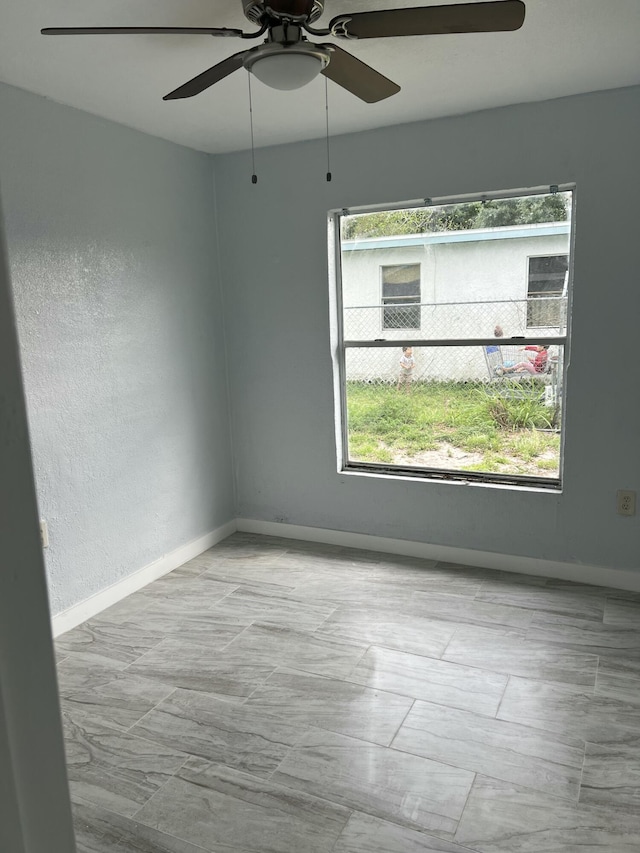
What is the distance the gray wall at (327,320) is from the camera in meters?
2.97

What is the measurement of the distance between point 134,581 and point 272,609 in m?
0.78

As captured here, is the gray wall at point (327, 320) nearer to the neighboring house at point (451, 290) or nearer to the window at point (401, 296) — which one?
the neighboring house at point (451, 290)

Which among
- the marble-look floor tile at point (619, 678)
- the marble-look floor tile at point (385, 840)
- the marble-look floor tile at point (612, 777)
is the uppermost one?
the marble-look floor tile at point (619, 678)

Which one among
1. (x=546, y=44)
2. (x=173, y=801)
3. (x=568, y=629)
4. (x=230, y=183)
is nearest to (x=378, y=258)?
(x=230, y=183)

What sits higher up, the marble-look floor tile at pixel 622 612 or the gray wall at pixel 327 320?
the gray wall at pixel 327 320

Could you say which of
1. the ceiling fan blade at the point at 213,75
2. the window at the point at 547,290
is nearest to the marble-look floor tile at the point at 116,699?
the ceiling fan blade at the point at 213,75

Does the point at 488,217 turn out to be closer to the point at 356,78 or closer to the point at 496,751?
the point at 356,78

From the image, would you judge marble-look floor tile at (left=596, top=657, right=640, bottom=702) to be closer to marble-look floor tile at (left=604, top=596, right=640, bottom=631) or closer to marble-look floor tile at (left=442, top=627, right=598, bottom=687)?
marble-look floor tile at (left=442, top=627, right=598, bottom=687)

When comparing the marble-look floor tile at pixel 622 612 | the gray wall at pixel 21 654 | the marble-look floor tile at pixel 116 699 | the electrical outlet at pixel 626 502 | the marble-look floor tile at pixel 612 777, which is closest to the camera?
the gray wall at pixel 21 654

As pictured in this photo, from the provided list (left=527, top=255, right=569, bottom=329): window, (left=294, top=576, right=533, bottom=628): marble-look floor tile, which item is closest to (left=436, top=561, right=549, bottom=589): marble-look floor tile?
(left=294, top=576, right=533, bottom=628): marble-look floor tile

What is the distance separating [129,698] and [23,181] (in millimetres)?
2128

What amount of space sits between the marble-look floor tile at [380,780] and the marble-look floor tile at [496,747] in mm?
66

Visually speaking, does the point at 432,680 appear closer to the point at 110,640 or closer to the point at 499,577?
the point at 499,577

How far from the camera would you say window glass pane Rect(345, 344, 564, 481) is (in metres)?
3.37
